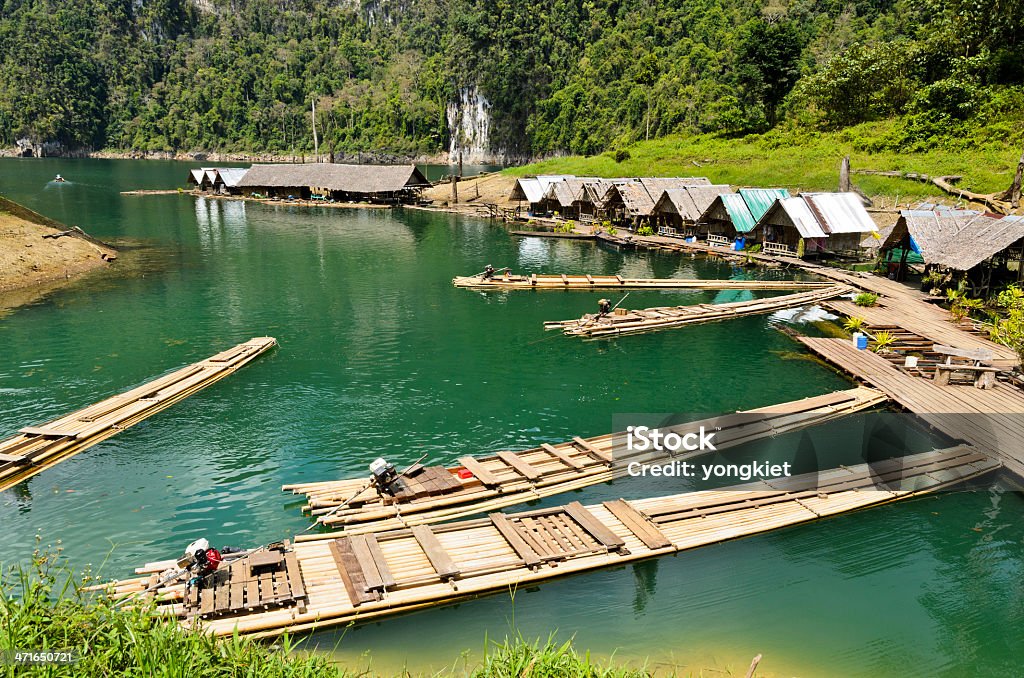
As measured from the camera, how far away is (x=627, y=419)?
80.7ft

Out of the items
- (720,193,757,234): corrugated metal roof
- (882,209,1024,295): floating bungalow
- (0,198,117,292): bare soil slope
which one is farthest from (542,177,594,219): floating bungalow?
(0,198,117,292): bare soil slope

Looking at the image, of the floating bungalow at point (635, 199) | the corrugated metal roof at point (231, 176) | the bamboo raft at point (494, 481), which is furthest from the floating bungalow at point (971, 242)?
the corrugated metal roof at point (231, 176)

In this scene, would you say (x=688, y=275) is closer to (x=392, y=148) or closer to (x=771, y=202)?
(x=771, y=202)

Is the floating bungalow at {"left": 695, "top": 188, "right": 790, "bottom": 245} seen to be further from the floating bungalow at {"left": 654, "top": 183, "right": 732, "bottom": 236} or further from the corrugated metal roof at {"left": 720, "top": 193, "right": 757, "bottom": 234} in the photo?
the floating bungalow at {"left": 654, "top": 183, "right": 732, "bottom": 236}

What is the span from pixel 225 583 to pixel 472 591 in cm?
516

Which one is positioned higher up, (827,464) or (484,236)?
(484,236)

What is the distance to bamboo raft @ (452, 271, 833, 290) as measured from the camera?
1732 inches

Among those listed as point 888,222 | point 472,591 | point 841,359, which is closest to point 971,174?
point 888,222

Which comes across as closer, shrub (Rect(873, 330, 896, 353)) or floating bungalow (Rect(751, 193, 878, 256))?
shrub (Rect(873, 330, 896, 353))

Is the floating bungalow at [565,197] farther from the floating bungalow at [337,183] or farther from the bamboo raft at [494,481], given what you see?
the bamboo raft at [494,481]

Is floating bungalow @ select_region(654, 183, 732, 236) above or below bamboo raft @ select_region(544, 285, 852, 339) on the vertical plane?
above

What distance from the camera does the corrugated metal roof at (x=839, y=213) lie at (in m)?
49.4

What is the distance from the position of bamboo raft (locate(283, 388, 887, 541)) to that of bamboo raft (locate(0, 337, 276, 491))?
7.79 meters

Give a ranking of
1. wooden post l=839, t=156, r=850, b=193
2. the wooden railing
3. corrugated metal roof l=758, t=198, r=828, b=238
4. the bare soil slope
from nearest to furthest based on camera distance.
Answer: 1. the bare soil slope
2. corrugated metal roof l=758, t=198, r=828, b=238
3. the wooden railing
4. wooden post l=839, t=156, r=850, b=193
